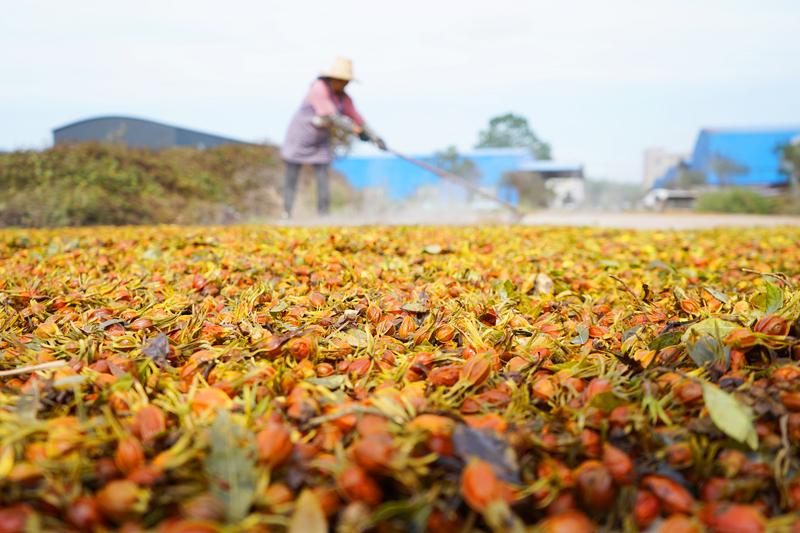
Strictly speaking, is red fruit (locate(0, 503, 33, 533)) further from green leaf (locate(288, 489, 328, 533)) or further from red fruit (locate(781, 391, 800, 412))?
red fruit (locate(781, 391, 800, 412))

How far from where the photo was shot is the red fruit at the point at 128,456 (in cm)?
89

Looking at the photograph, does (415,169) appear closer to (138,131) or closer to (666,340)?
(138,131)

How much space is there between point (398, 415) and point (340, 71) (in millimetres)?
7043

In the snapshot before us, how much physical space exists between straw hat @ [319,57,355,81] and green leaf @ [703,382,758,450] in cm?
706

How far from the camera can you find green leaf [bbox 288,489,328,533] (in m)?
0.79

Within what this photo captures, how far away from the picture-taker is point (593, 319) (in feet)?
5.88

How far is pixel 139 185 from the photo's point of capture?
10.5 meters

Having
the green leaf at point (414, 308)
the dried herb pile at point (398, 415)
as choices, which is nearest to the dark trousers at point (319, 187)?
the dried herb pile at point (398, 415)

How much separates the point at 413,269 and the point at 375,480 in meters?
2.04

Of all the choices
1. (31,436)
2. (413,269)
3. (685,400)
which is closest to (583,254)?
(413,269)

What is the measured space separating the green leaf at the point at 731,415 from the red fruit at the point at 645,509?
0.66 feet

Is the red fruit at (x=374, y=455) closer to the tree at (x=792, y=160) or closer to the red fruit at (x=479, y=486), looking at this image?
the red fruit at (x=479, y=486)

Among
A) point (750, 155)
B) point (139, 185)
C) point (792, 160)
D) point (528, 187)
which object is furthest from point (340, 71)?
point (750, 155)

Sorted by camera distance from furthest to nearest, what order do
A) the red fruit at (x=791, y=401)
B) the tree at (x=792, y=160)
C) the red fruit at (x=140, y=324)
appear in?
the tree at (x=792, y=160)
the red fruit at (x=140, y=324)
the red fruit at (x=791, y=401)
